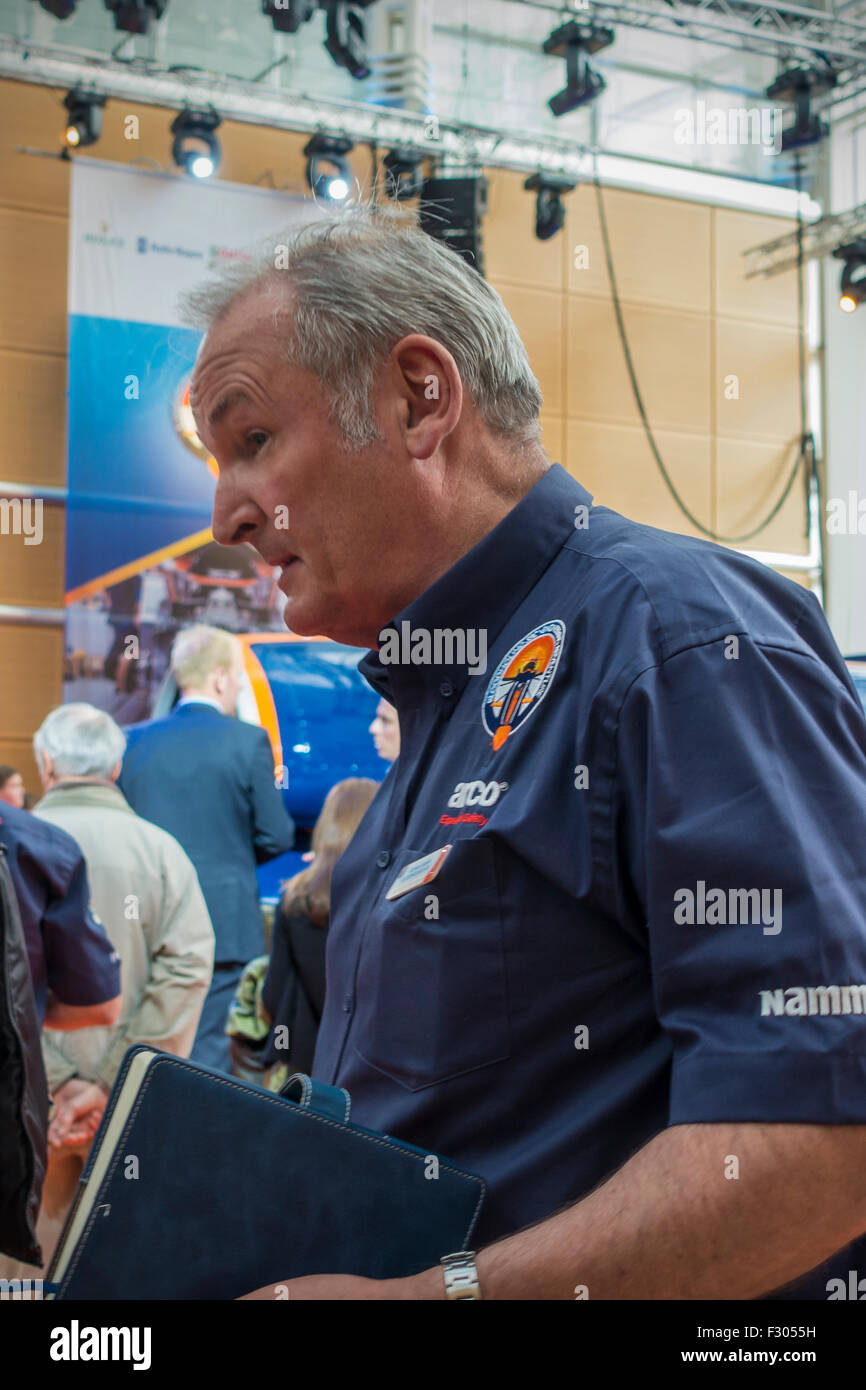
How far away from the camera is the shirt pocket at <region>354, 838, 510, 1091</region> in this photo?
85 centimetres

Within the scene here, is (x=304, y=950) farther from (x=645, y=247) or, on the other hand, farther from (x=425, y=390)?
(x=645, y=247)

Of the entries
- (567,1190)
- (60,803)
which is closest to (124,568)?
(60,803)

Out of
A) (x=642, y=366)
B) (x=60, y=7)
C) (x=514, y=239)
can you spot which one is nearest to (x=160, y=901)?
(x=60, y=7)

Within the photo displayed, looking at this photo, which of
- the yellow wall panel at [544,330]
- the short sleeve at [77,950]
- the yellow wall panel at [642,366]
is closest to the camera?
the short sleeve at [77,950]

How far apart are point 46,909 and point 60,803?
0.70 meters

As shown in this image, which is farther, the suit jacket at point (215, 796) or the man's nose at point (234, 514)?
the suit jacket at point (215, 796)

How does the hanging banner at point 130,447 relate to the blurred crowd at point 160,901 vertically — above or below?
above

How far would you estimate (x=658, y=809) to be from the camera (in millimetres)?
747

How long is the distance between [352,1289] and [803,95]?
6.64 m

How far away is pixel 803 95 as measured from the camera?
6242mm

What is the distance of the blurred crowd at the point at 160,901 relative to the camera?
101 inches

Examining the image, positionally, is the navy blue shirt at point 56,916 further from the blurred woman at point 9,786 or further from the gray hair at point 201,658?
the gray hair at point 201,658

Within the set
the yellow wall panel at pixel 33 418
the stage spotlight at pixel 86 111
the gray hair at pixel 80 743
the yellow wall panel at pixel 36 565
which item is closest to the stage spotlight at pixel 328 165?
the stage spotlight at pixel 86 111

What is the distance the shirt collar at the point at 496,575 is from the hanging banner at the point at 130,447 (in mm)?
4840
